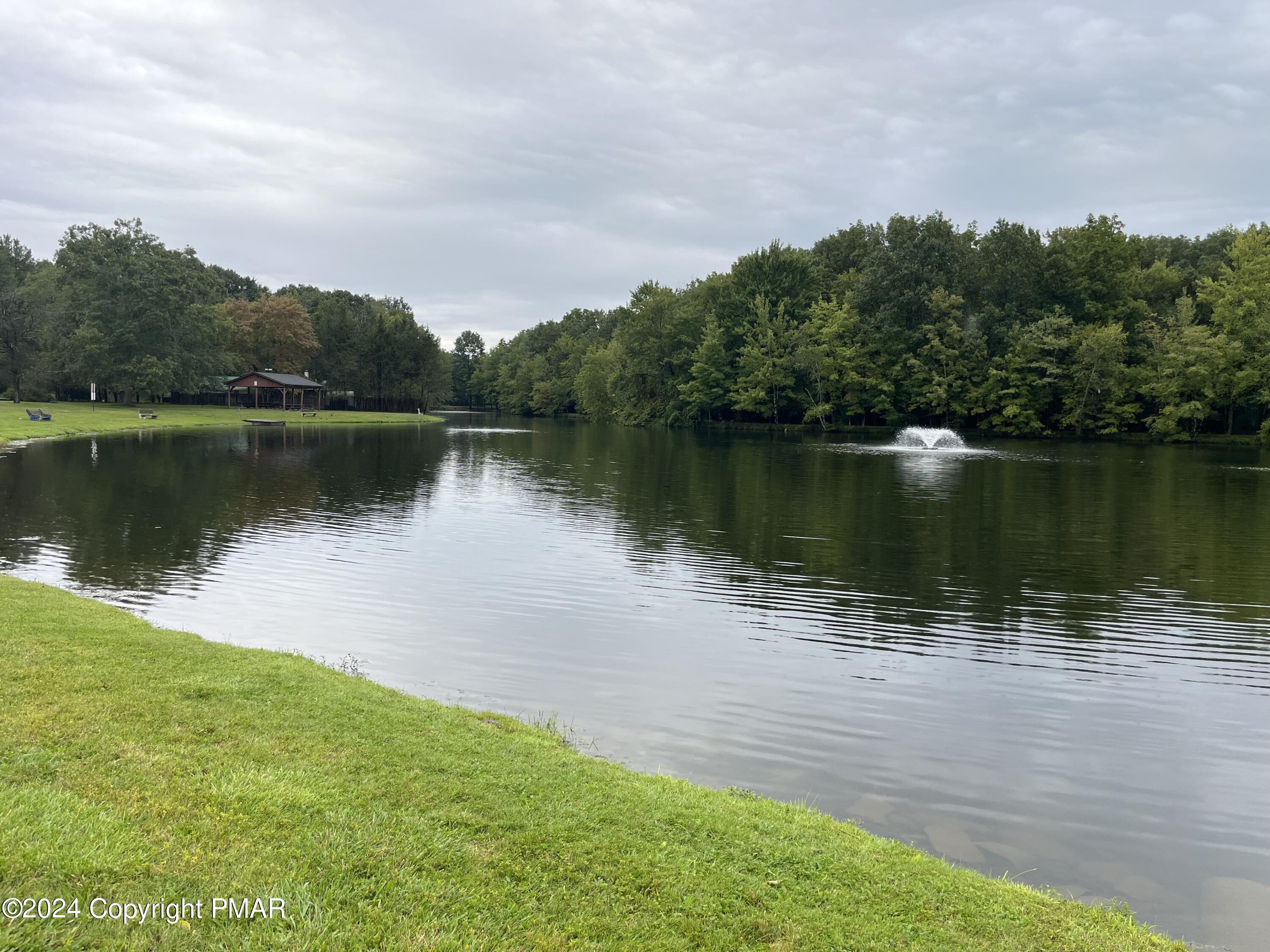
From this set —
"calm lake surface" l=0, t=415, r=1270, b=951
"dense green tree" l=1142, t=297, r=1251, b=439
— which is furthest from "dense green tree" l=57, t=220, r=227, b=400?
"dense green tree" l=1142, t=297, r=1251, b=439

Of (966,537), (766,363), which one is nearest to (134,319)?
(766,363)

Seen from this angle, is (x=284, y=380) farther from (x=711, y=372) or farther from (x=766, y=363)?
(x=766, y=363)

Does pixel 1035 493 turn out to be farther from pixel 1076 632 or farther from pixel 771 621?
pixel 771 621

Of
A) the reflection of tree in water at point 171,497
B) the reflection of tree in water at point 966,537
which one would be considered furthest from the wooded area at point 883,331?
the reflection of tree in water at point 171,497

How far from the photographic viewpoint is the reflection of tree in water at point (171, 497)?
1772 cm

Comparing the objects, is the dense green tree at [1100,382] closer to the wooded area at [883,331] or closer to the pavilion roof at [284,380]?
the wooded area at [883,331]

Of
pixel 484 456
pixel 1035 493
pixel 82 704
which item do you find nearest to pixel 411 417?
pixel 484 456

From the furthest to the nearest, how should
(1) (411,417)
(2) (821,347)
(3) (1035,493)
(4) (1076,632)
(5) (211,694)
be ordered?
1. (1) (411,417)
2. (2) (821,347)
3. (3) (1035,493)
4. (4) (1076,632)
5. (5) (211,694)

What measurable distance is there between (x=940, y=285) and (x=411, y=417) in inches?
2477

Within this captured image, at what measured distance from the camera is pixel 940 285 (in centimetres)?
7669

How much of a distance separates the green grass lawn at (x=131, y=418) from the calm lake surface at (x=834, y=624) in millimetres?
24619

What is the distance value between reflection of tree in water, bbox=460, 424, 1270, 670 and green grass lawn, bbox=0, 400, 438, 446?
3073 centimetres

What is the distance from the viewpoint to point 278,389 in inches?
3718

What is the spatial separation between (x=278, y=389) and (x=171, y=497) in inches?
2921
